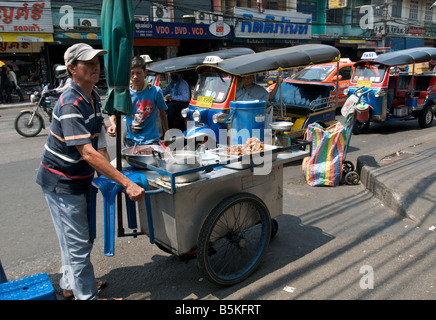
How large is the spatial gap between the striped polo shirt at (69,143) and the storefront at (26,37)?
18448 millimetres

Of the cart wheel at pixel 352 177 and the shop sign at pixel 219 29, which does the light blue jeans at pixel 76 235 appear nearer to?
the cart wheel at pixel 352 177

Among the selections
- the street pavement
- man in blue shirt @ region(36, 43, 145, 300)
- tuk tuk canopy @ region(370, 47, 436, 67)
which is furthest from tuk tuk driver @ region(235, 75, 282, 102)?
tuk tuk canopy @ region(370, 47, 436, 67)

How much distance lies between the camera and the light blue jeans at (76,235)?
2.88 metres

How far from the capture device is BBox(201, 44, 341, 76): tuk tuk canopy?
6353 millimetres

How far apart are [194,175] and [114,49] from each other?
1.13m

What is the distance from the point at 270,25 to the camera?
1050 inches

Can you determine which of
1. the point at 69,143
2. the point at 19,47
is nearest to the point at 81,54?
the point at 69,143

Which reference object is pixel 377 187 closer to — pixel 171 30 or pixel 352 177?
pixel 352 177

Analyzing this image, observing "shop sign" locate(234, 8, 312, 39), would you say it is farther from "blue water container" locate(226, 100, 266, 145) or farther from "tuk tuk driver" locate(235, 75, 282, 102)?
"blue water container" locate(226, 100, 266, 145)

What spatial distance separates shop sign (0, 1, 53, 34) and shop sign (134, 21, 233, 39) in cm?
440

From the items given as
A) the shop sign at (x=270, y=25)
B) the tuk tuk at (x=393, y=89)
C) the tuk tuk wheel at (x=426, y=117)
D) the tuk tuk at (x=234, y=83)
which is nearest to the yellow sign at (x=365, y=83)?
the tuk tuk at (x=393, y=89)

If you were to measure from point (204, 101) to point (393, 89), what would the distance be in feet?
21.8

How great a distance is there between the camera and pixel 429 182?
5.41m

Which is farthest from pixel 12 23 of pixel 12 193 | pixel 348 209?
pixel 348 209
